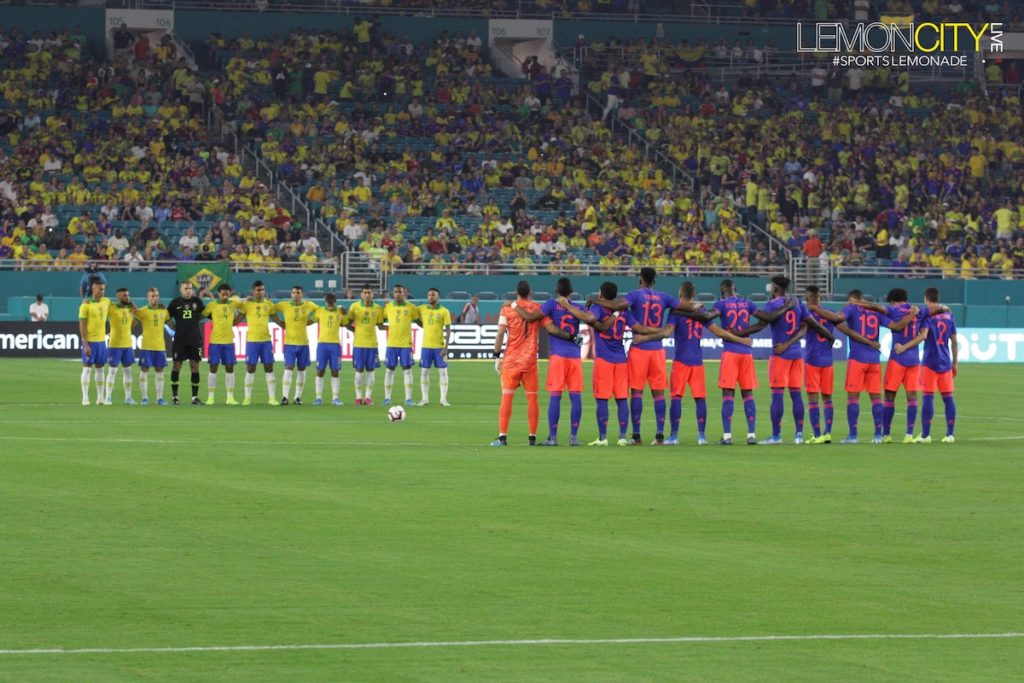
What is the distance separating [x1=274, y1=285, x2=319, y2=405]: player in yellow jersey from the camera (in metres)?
32.2

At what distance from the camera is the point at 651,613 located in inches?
419

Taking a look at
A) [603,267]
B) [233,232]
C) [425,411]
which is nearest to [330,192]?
[233,232]

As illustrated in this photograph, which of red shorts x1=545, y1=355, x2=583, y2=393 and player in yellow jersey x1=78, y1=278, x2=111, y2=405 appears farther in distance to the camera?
player in yellow jersey x1=78, y1=278, x2=111, y2=405

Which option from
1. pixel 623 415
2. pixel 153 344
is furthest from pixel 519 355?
pixel 153 344

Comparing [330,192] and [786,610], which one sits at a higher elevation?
[330,192]

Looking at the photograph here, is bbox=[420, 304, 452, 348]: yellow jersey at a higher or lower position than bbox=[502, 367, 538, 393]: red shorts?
higher

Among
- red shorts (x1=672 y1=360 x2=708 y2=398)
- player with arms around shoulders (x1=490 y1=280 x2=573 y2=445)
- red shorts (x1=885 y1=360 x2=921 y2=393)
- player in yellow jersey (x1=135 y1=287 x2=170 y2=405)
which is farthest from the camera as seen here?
player in yellow jersey (x1=135 y1=287 x2=170 y2=405)

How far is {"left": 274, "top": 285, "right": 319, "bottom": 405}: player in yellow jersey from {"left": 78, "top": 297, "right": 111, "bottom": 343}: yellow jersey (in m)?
3.07

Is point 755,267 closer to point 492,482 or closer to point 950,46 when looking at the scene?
point 950,46

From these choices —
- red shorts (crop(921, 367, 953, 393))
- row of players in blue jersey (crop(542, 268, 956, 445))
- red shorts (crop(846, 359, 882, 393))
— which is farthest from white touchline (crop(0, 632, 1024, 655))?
red shorts (crop(921, 367, 953, 393))

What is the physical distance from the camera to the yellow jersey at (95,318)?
30.7m

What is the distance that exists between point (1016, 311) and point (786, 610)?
4562 centimetres

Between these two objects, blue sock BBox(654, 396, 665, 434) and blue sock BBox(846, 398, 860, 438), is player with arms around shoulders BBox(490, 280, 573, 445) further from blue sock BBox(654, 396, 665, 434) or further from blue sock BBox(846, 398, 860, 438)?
blue sock BBox(846, 398, 860, 438)

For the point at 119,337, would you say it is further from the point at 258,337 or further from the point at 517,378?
the point at 517,378
